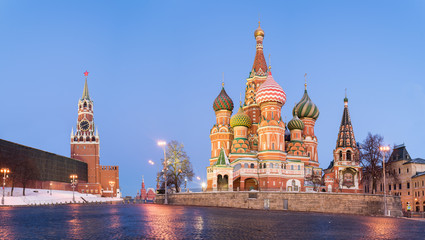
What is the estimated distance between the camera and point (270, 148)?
63.4 metres

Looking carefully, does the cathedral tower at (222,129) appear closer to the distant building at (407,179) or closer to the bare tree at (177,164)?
the bare tree at (177,164)

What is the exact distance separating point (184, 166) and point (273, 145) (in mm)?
13762

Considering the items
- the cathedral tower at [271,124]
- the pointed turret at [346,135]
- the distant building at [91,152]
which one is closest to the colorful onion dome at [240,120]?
the cathedral tower at [271,124]

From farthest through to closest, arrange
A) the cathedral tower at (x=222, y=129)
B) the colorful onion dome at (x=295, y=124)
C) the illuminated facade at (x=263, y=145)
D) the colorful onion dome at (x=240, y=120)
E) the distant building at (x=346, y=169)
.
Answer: the cathedral tower at (x=222, y=129) → the colorful onion dome at (x=295, y=124) → the colorful onion dome at (x=240, y=120) → the distant building at (x=346, y=169) → the illuminated facade at (x=263, y=145)

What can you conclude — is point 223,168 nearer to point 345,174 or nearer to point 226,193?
point 226,193

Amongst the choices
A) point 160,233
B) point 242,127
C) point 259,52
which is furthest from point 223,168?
point 160,233

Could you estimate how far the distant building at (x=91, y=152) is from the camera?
398ft

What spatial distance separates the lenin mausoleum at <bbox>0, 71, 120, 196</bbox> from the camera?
76562mm

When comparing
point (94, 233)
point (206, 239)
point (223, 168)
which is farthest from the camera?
point (223, 168)

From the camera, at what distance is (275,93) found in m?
65.1

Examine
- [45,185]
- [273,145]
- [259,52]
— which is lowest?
[45,185]

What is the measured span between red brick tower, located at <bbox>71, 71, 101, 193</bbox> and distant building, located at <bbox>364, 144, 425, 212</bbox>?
7922 centimetres

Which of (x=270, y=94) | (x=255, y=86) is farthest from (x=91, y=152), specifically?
(x=270, y=94)

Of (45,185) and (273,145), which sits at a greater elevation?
(273,145)
